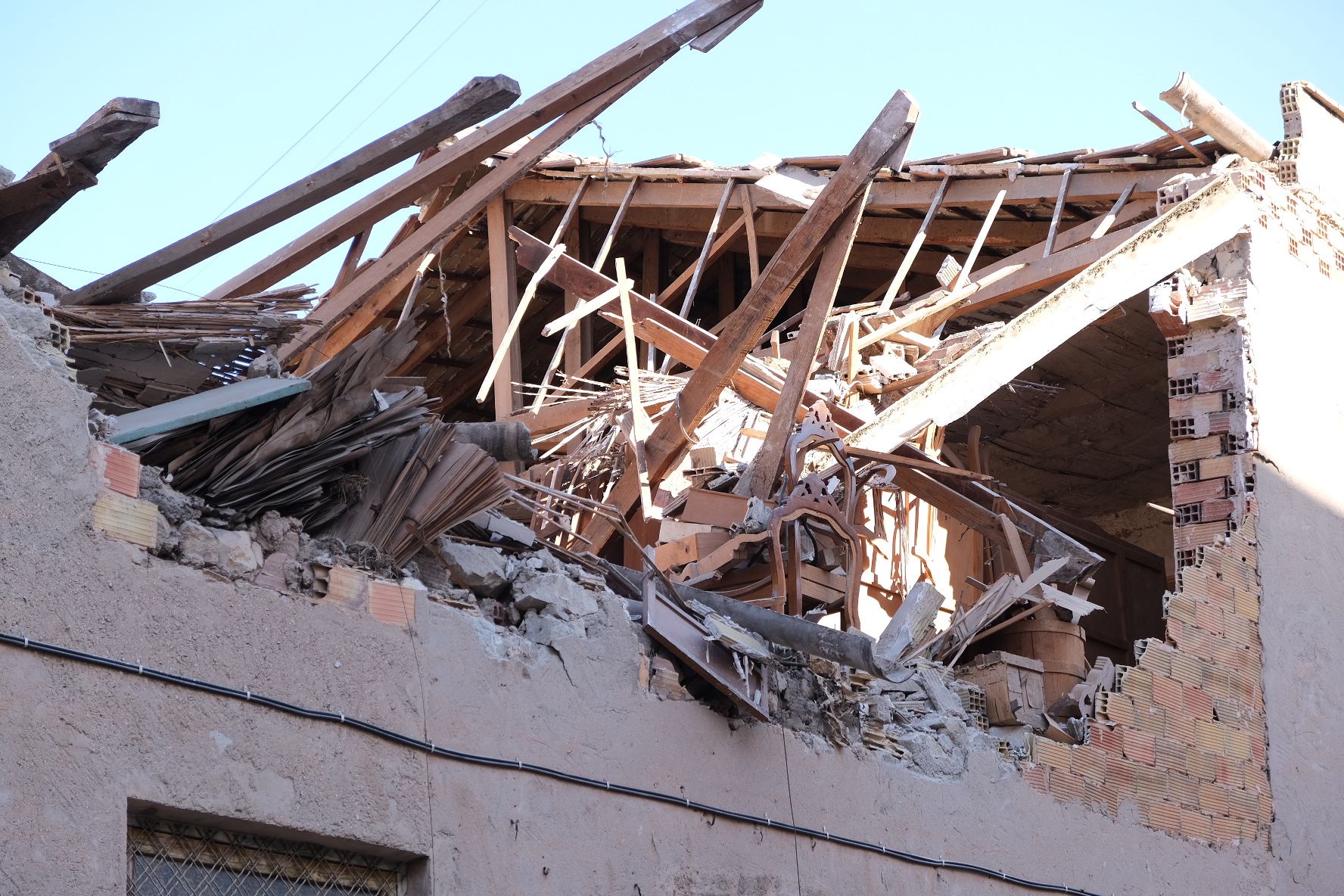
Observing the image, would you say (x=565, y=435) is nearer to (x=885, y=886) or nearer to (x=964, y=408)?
(x=964, y=408)

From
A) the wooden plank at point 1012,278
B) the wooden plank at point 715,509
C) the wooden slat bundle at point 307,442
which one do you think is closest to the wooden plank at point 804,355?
the wooden plank at point 715,509

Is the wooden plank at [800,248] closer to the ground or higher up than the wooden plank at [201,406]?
higher up

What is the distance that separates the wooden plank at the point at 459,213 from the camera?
25.8 ft

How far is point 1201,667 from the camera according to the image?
27.5 ft

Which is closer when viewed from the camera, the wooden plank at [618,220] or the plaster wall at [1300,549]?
the plaster wall at [1300,549]

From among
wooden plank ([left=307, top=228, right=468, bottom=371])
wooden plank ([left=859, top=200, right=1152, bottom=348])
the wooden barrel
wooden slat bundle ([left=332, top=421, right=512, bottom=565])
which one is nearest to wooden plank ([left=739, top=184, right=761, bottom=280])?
wooden plank ([left=859, top=200, right=1152, bottom=348])

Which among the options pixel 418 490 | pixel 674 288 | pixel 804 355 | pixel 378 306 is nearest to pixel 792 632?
pixel 418 490

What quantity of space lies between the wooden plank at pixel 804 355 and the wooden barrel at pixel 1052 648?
1712 millimetres

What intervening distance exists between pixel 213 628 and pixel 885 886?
3158 mm

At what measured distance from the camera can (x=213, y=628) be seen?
4.87 m

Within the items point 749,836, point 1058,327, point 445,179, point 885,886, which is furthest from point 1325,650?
point 445,179

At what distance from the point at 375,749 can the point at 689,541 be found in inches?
102

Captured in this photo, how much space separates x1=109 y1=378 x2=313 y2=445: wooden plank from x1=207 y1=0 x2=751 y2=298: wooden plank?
193cm

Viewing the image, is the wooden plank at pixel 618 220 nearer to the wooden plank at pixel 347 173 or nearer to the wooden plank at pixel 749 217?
the wooden plank at pixel 749 217
